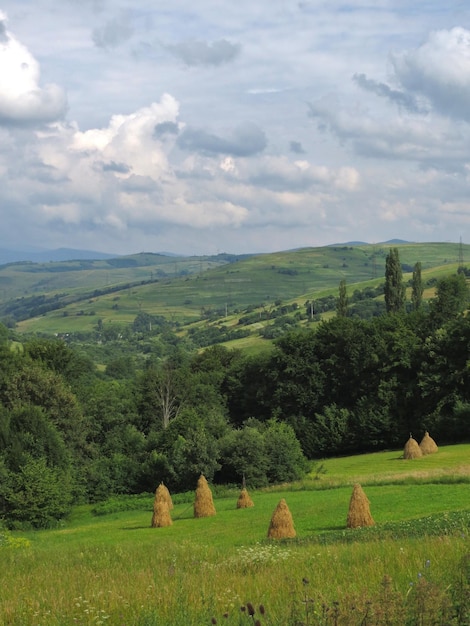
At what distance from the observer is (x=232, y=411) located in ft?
304

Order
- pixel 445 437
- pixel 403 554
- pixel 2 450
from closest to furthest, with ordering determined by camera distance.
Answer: pixel 403 554, pixel 2 450, pixel 445 437

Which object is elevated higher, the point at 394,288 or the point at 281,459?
the point at 394,288

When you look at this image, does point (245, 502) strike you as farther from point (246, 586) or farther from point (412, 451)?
point (246, 586)

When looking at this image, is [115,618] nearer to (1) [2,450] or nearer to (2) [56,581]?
(2) [56,581]

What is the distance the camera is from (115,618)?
9.45 meters

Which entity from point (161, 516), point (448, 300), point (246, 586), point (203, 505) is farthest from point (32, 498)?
point (448, 300)

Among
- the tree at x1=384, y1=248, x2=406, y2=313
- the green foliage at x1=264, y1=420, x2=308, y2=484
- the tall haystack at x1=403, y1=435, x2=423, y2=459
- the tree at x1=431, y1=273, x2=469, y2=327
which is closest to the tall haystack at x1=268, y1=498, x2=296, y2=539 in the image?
the green foliage at x1=264, y1=420, x2=308, y2=484

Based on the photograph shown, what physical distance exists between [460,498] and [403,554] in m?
24.2

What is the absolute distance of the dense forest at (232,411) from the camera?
59.9 meters

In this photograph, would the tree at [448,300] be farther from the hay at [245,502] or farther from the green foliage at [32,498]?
the green foliage at [32,498]

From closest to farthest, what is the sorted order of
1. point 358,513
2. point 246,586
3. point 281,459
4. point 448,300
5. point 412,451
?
point 246,586, point 358,513, point 412,451, point 281,459, point 448,300

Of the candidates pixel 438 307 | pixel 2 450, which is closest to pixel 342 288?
pixel 438 307

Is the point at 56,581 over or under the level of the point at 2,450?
over

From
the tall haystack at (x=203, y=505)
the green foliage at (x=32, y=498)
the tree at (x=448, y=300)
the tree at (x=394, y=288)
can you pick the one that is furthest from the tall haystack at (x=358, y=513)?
the tree at (x=394, y=288)
